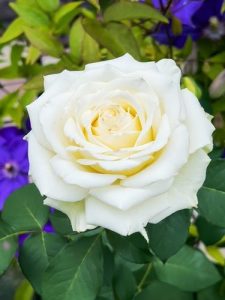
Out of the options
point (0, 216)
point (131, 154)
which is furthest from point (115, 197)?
point (0, 216)

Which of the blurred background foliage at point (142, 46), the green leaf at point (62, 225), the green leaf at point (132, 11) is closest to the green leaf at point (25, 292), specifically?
the blurred background foliage at point (142, 46)

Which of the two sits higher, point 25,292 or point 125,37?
point 125,37

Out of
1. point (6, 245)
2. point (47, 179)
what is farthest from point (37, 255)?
point (47, 179)

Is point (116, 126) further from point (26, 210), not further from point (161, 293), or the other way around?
point (161, 293)

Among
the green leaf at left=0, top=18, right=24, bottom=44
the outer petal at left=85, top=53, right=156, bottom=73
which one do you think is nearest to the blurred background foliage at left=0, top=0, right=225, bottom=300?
the green leaf at left=0, top=18, right=24, bottom=44

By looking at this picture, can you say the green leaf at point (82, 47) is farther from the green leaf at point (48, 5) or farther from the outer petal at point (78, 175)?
the outer petal at point (78, 175)

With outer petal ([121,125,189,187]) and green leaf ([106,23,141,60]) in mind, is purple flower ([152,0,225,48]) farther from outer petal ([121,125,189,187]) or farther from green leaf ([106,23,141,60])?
outer petal ([121,125,189,187])
